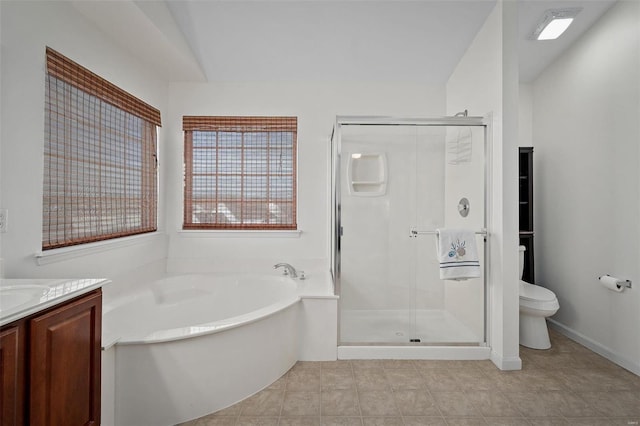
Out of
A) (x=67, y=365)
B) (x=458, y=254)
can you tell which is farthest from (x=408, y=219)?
(x=67, y=365)

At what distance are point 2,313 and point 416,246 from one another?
2269 millimetres

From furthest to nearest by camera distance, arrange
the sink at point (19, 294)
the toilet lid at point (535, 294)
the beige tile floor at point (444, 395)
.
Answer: the toilet lid at point (535, 294) → the beige tile floor at point (444, 395) → the sink at point (19, 294)

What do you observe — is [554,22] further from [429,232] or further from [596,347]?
[596,347]

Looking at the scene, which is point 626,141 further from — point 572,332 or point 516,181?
point 572,332

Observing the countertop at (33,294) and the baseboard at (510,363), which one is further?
the baseboard at (510,363)

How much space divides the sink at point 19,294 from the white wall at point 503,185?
2.54 m

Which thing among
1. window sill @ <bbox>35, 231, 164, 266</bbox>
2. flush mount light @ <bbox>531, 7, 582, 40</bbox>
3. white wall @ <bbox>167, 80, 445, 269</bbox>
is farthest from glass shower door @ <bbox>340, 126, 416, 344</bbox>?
window sill @ <bbox>35, 231, 164, 266</bbox>

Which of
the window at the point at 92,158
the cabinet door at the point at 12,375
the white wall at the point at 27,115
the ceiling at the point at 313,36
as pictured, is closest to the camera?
the cabinet door at the point at 12,375

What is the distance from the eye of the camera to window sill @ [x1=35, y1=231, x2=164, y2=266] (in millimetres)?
1726

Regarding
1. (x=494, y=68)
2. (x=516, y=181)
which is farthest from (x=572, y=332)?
(x=494, y=68)

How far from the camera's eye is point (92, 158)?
2119 mm

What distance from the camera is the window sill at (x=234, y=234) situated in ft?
10.2

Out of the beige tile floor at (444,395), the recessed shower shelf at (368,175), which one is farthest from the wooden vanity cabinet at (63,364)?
the recessed shower shelf at (368,175)

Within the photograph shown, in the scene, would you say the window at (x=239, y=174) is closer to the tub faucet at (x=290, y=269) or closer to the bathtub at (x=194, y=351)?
the tub faucet at (x=290, y=269)
